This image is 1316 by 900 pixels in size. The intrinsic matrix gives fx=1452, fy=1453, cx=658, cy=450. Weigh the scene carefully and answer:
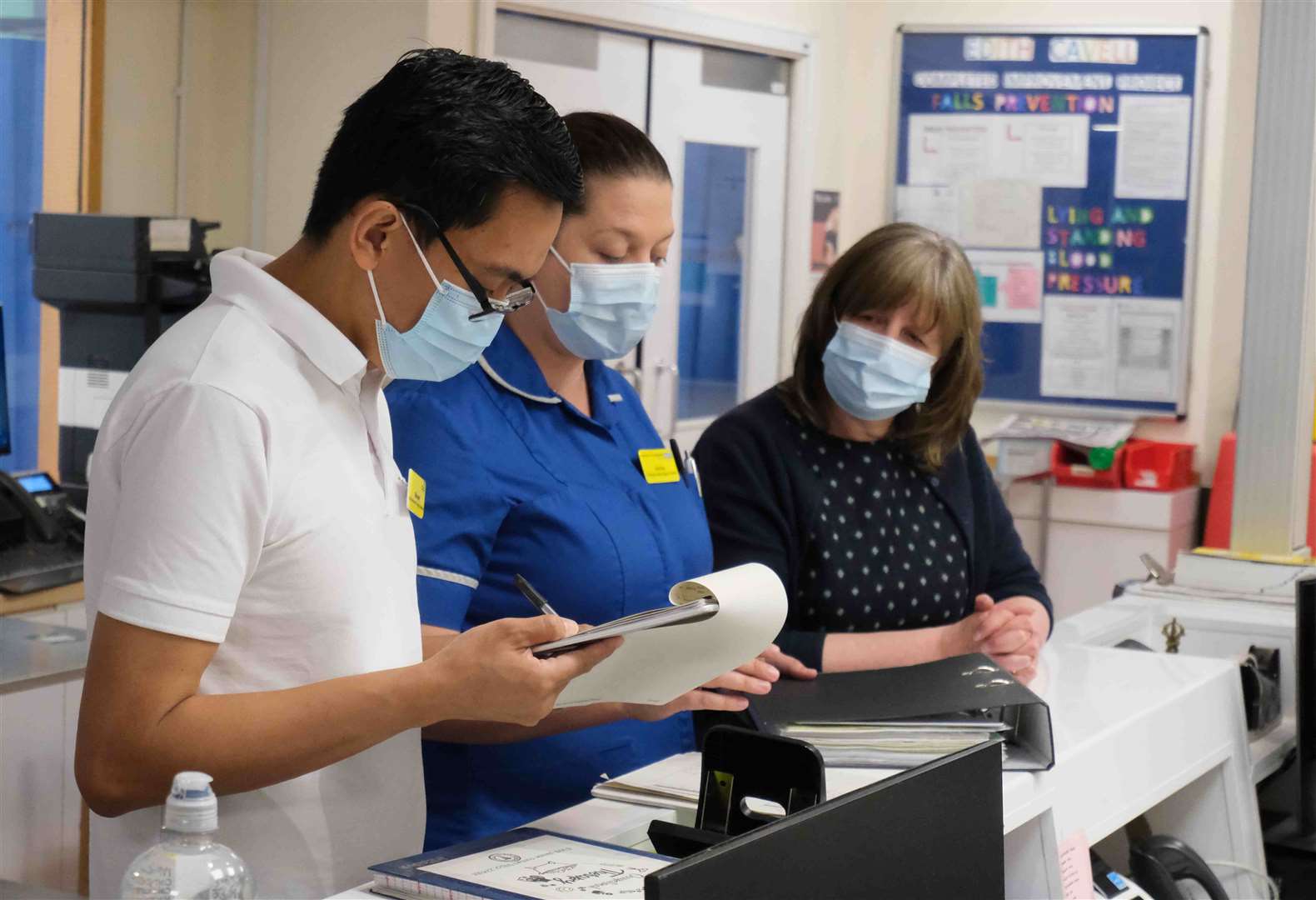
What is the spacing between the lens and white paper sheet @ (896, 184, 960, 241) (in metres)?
5.25

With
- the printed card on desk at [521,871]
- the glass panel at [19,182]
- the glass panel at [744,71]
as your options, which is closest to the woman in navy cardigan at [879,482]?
the printed card on desk at [521,871]

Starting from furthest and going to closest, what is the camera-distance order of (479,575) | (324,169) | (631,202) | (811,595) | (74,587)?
(74,587)
(811,595)
(631,202)
(479,575)
(324,169)

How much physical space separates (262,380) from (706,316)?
12.7 ft

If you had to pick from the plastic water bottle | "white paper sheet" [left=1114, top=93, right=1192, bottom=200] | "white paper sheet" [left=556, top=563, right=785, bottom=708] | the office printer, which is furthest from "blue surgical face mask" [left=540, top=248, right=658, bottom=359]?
"white paper sheet" [left=1114, top=93, right=1192, bottom=200]

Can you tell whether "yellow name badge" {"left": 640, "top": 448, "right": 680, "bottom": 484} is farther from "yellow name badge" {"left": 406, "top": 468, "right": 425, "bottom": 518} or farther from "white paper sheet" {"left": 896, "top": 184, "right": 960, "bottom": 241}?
"white paper sheet" {"left": 896, "top": 184, "right": 960, "bottom": 241}

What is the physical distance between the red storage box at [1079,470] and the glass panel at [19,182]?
10.3 feet

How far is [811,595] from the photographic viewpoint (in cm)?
199

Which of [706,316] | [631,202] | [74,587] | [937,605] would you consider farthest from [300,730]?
[706,316]

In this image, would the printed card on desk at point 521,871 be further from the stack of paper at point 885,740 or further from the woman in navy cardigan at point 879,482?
the woman in navy cardigan at point 879,482

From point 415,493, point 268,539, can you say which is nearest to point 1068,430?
point 415,493

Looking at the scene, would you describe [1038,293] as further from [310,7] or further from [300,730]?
[300,730]

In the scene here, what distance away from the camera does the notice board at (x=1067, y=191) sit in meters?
4.94

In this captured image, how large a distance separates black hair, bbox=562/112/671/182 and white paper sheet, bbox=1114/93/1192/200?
3.67 meters

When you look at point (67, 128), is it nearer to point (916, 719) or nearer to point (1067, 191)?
point (916, 719)
